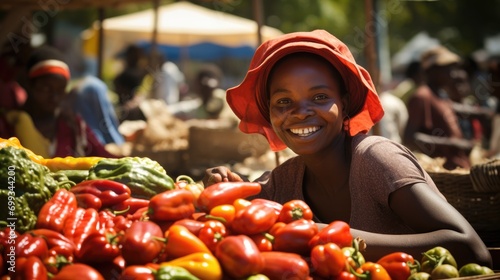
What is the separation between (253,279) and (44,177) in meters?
1.03

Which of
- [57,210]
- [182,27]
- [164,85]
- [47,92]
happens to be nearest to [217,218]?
[57,210]

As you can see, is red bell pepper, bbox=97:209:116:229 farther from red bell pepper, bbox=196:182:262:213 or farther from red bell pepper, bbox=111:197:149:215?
red bell pepper, bbox=196:182:262:213

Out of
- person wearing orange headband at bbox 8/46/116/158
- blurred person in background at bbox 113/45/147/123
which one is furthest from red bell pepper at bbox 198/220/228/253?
blurred person in background at bbox 113/45/147/123

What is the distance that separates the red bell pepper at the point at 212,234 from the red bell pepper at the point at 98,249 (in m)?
0.29

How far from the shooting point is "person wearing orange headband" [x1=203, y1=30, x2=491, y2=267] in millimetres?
2793

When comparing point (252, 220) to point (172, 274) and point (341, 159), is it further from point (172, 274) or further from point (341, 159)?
point (341, 159)

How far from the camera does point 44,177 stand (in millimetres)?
2924

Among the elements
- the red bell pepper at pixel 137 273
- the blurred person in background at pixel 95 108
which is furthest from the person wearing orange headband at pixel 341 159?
the blurred person in background at pixel 95 108

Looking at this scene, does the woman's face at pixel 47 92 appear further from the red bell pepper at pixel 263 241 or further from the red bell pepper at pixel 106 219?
the red bell pepper at pixel 263 241

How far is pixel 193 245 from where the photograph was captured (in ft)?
8.09

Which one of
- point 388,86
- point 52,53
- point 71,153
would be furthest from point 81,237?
point 388,86

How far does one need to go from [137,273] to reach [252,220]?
461mm

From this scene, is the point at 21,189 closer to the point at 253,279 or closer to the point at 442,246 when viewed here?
the point at 253,279

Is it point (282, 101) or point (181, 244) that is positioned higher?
point (282, 101)
